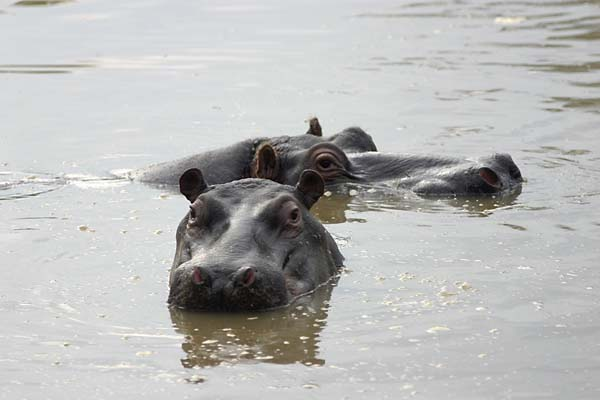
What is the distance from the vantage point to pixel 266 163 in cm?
1167

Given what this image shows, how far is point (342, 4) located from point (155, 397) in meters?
20.1

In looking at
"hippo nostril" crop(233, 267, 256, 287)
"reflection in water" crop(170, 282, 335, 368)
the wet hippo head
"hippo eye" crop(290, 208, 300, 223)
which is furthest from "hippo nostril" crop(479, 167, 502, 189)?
"hippo nostril" crop(233, 267, 256, 287)

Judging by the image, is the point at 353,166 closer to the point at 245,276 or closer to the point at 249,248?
the point at 249,248

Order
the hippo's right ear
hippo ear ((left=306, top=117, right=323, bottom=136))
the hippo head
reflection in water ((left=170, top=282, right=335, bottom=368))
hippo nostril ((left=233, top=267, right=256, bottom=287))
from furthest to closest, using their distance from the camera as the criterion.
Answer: hippo ear ((left=306, top=117, right=323, bottom=136)) < the hippo head < the hippo's right ear < hippo nostril ((left=233, top=267, right=256, bottom=287)) < reflection in water ((left=170, top=282, right=335, bottom=368))

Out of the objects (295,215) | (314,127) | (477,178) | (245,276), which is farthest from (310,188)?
(314,127)

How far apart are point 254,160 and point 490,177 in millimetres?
2005

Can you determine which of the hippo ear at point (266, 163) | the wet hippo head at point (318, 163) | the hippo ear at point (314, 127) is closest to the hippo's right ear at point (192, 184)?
the hippo ear at point (266, 163)

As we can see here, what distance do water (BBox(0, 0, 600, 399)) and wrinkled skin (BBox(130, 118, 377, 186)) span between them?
35cm

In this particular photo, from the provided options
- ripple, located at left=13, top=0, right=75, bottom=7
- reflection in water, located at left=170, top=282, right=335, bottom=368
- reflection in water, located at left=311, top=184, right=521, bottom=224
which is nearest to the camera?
reflection in water, located at left=170, top=282, right=335, bottom=368

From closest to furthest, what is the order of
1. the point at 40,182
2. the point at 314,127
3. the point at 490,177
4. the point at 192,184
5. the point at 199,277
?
1. the point at 199,277
2. the point at 192,184
3. the point at 490,177
4. the point at 40,182
5. the point at 314,127

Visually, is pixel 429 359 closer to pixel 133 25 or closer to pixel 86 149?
pixel 86 149

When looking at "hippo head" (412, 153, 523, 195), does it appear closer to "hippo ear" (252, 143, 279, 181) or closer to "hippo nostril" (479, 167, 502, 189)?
"hippo nostril" (479, 167, 502, 189)

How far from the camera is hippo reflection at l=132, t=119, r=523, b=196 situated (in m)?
11.9

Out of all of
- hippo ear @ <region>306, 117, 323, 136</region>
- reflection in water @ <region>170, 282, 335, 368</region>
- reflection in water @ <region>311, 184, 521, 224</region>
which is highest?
reflection in water @ <region>170, 282, 335, 368</region>
